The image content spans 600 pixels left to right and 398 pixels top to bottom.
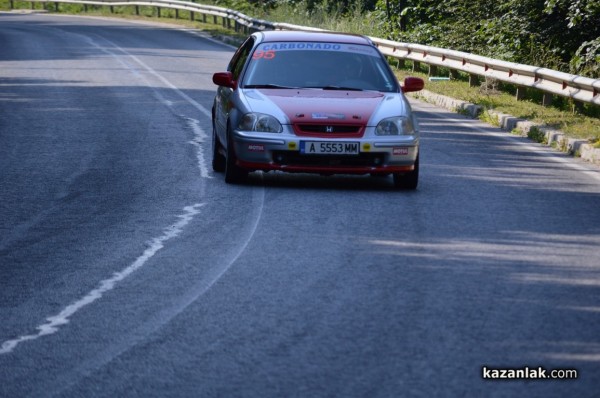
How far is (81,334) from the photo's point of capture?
668 cm

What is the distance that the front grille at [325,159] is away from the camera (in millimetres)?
11891

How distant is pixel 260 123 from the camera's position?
12.0 meters

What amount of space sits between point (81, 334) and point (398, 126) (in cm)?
606

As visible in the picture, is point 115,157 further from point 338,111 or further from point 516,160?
point 516,160

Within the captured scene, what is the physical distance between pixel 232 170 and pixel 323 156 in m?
0.97

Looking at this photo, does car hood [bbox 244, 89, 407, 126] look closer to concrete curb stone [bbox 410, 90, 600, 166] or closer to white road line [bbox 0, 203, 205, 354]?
white road line [bbox 0, 203, 205, 354]

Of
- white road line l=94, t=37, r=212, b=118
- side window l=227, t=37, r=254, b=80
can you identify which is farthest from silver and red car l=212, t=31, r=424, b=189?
white road line l=94, t=37, r=212, b=118

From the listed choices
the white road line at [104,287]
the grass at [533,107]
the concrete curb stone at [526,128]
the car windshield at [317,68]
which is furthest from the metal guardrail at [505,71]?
the white road line at [104,287]

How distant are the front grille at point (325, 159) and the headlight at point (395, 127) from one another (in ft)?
0.87

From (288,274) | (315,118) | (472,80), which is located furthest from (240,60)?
(472,80)

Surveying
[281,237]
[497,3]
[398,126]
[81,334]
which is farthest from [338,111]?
[497,3]

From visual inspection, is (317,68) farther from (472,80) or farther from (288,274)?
(472,80)

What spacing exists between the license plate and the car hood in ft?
0.72

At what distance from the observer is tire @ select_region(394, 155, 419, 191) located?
12117mm
